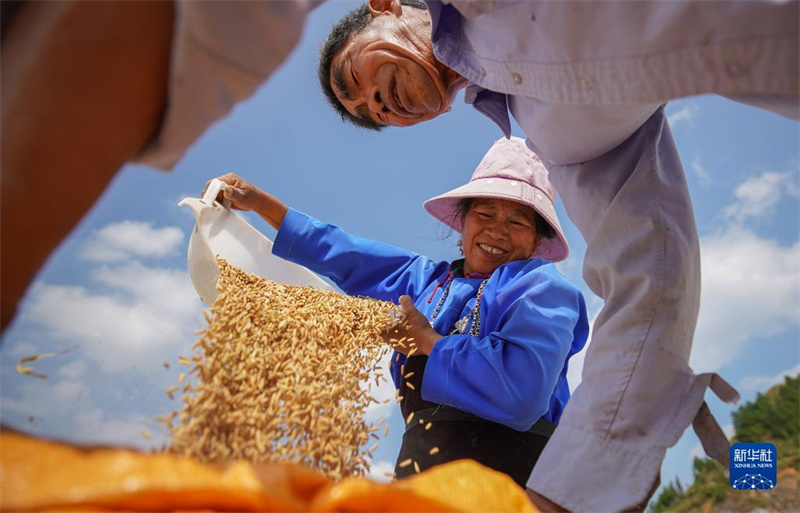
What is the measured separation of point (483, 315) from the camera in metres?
2.13

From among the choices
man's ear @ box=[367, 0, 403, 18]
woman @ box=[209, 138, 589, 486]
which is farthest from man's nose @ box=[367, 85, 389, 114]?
woman @ box=[209, 138, 589, 486]

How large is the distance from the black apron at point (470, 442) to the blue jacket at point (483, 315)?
0.23ft

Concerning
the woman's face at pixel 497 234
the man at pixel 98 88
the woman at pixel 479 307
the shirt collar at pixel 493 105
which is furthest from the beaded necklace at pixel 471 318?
the man at pixel 98 88

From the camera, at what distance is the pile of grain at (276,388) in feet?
3.25

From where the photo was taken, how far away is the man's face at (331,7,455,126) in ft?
6.53

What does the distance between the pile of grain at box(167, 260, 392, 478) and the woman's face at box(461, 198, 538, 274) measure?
88 cm

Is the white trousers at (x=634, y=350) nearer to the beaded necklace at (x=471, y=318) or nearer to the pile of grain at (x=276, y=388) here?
the pile of grain at (x=276, y=388)

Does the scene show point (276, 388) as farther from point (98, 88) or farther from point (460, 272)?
point (460, 272)

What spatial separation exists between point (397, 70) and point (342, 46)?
1.30 feet

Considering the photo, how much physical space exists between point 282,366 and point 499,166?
1.56 meters

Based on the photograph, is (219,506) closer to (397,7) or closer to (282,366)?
(282,366)

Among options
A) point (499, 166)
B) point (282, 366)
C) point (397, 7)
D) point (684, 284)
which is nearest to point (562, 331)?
point (684, 284)

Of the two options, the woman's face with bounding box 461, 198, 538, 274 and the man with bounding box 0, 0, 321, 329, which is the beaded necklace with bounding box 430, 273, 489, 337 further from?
the man with bounding box 0, 0, 321, 329

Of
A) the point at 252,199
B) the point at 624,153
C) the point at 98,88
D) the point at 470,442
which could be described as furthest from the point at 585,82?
the point at 252,199
